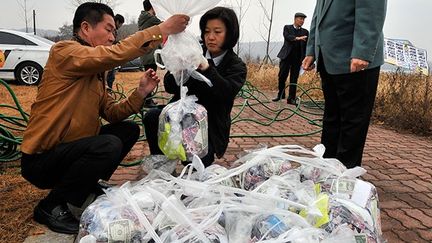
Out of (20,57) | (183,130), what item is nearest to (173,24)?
(183,130)

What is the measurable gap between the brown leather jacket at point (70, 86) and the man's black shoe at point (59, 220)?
0.35 m

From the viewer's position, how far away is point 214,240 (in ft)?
4.94

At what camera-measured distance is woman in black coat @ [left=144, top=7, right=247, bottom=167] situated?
2439mm

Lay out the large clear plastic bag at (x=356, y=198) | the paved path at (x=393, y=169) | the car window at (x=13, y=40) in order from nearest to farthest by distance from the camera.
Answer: the large clear plastic bag at (x=356, y=198), the paved path at (x=393, y=169), the car window at (x=13, y=40)

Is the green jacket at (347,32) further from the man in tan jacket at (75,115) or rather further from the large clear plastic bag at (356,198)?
the man in tan jacket at (75,115)

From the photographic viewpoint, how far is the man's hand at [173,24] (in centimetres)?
212

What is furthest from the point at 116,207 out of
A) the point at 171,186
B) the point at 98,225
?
the point at 171,186

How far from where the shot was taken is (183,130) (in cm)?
223

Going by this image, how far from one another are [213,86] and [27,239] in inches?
51.1

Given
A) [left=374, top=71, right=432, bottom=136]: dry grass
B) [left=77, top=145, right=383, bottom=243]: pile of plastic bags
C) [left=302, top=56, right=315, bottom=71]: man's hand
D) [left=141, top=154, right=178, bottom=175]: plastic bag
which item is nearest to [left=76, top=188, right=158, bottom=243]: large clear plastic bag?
[left=77, top=145, right=383, bottom=243]: pile of plastic bags

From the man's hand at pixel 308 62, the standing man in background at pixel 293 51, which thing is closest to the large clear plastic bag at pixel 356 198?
the man's hand at pixel 308 62

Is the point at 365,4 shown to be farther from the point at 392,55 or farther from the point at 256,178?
the point at 392,55

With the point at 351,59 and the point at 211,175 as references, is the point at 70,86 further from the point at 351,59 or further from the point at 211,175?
the point at 351,59

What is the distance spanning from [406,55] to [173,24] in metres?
6.79
